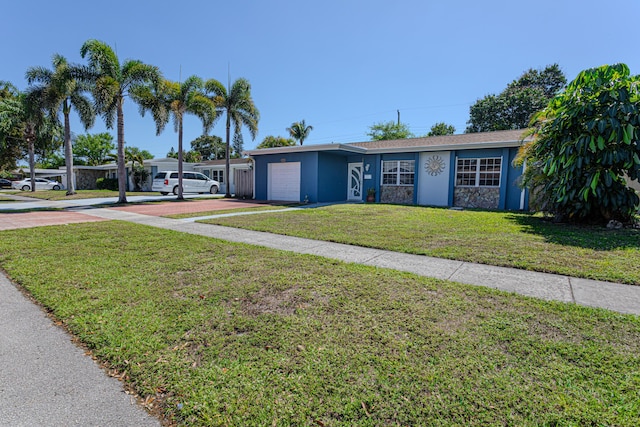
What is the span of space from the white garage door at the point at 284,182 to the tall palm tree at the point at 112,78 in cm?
742

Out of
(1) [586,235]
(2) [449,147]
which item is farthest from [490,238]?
(2) [449,147]

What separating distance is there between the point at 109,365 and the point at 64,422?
22.0 inches

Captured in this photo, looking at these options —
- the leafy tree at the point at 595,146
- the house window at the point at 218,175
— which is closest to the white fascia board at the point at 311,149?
the leafy tree at the point at 595,146

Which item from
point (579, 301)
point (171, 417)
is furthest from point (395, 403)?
point (579, 301)

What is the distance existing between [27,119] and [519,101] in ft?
128

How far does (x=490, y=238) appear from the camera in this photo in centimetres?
673

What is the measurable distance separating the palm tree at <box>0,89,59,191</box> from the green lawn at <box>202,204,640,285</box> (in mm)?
17213

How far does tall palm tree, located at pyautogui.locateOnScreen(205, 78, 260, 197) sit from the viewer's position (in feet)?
65.1

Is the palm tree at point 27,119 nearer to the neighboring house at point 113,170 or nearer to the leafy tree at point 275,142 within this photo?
the neighboring house at point 113,170

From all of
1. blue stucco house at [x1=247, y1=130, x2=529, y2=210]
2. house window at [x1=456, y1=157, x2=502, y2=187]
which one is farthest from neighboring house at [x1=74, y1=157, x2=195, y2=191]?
house window at [x1=456, y1=157, x2=502, y2=187]

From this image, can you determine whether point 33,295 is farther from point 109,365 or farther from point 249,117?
point 249,117

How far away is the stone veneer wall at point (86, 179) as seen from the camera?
33.8 meters

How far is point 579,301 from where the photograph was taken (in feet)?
11.5

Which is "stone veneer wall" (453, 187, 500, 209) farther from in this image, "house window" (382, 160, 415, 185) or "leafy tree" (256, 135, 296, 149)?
"leafy tree" (256, 135, 296, 149)
